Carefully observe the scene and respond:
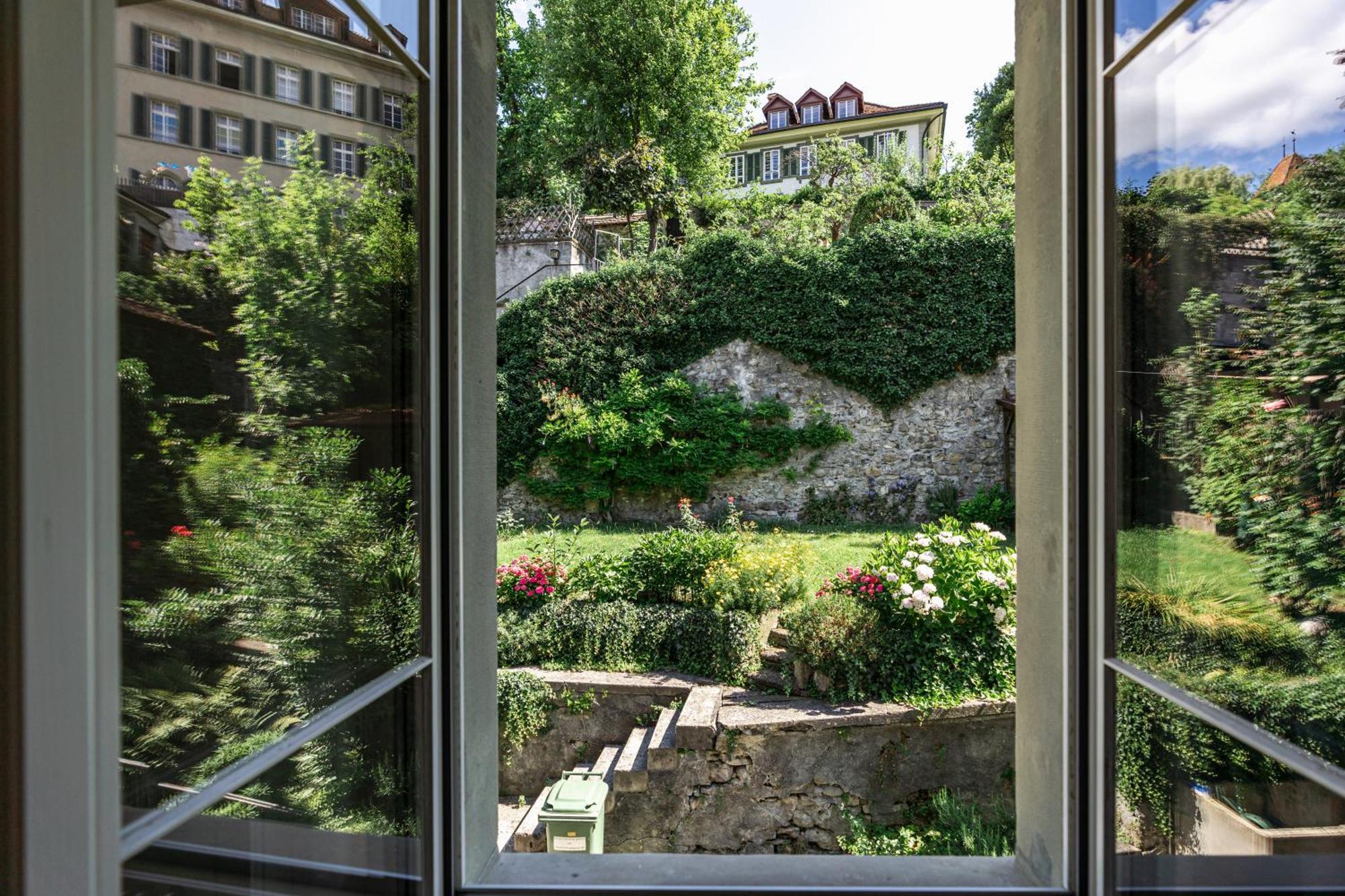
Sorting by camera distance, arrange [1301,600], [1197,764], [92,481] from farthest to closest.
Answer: [1197,764]
[1301,600]
[92,481]

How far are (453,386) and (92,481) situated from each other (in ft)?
2.73

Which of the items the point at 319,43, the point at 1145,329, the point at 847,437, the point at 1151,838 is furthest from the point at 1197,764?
the point at 847,437

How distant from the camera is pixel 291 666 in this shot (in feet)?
3.49

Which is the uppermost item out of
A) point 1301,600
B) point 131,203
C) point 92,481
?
point 131,203

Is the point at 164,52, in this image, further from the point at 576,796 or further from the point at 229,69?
the point at 576,796

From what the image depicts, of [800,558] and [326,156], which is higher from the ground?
[326,156]

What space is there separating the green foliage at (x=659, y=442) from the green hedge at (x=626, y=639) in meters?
3.71

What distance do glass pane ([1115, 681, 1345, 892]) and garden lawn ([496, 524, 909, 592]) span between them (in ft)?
13.5

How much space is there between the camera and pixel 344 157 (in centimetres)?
125

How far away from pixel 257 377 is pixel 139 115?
345 mm

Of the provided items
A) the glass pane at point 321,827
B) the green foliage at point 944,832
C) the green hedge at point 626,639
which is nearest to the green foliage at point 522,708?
the green hedge at point 626,639

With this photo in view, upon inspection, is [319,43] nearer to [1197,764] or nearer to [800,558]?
[1197,764]

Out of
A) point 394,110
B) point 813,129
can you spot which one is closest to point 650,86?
point 813,129

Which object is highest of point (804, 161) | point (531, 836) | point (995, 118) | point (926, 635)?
point (995, 118)
